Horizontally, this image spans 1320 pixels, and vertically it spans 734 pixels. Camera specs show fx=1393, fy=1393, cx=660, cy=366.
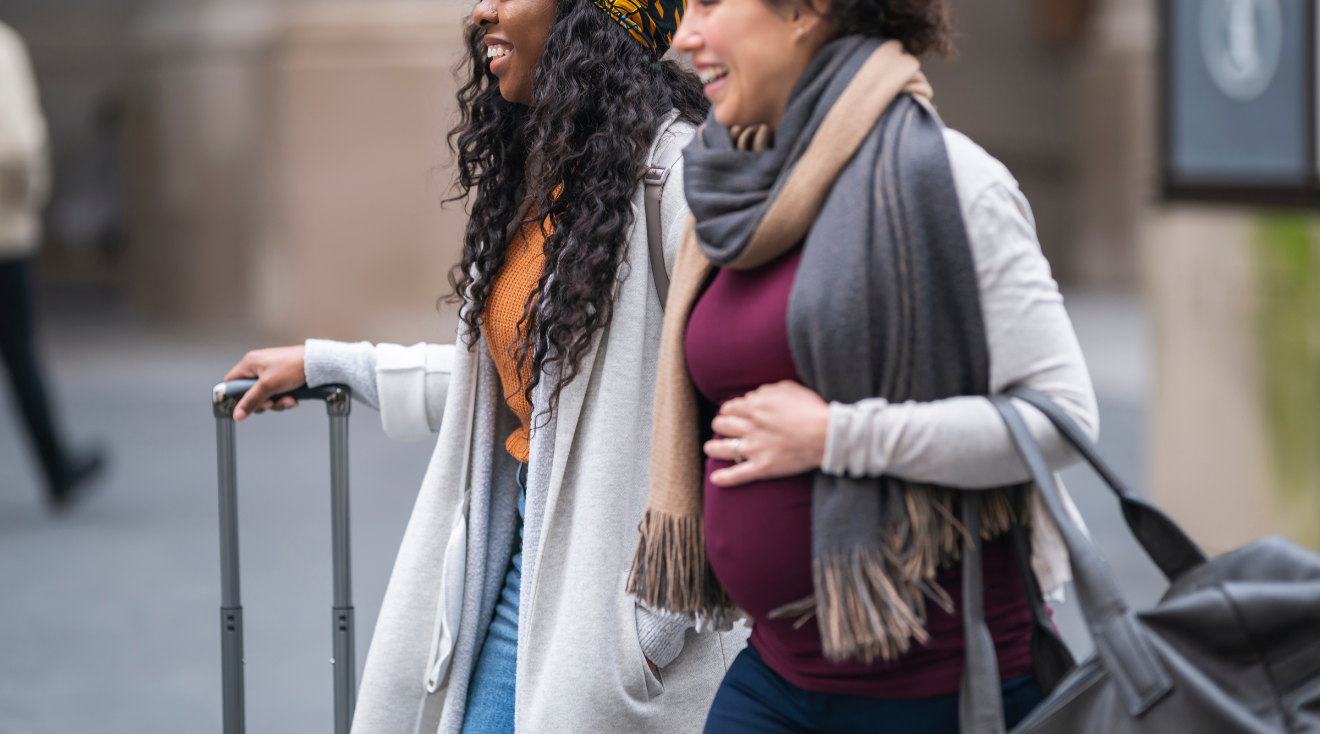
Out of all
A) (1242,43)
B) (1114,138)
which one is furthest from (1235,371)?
(1114,138)

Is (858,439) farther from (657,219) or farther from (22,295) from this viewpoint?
(22,295)

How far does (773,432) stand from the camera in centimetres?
185

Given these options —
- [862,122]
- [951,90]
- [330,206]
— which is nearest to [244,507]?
[330,206]

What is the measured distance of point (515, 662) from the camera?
257 centimetres

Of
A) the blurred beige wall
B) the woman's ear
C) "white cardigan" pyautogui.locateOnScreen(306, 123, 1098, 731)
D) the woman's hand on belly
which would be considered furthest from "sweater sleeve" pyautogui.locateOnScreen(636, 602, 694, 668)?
the blurred beige wall

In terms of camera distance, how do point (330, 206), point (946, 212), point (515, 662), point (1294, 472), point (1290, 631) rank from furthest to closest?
point (330, 206)
point (1294, 472)
point (515, 662)
point (946, 212)
point (1290, 631)

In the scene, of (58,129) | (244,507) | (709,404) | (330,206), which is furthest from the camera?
(58,129)

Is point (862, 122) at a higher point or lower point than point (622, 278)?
higher

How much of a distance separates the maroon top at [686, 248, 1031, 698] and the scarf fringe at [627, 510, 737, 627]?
0.08 metres

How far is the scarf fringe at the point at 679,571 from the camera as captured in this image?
82.4 inches

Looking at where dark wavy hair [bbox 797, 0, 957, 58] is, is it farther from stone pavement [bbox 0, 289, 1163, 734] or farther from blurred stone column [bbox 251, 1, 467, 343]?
blurred stone column [bbox 251, 1, 467, 343]

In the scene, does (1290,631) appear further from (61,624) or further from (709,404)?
(61,624)

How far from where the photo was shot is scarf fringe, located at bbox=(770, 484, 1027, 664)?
1.80 meters

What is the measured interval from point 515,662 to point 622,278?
0.75 meters
